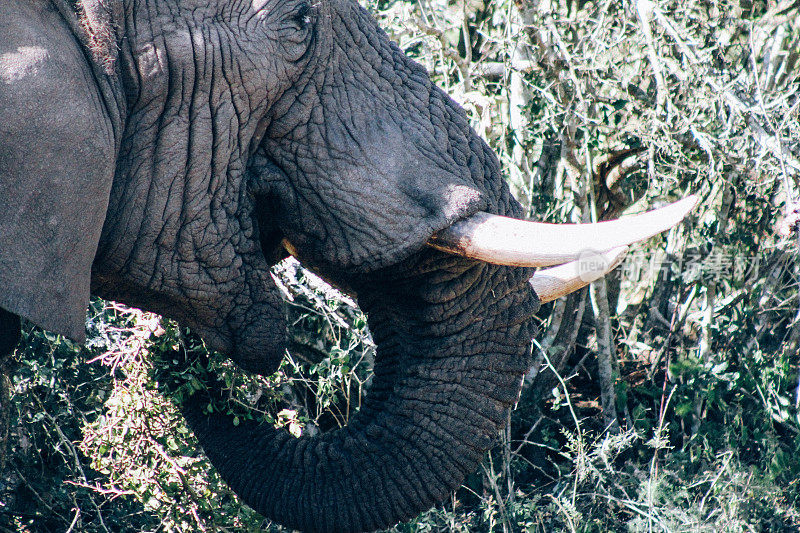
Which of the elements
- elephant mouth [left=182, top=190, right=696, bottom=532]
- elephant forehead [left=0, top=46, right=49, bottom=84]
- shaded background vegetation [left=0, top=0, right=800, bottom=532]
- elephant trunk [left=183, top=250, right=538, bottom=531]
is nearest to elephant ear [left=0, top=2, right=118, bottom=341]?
elephant forehead [left=0, top=46, right=49, bottom=84]

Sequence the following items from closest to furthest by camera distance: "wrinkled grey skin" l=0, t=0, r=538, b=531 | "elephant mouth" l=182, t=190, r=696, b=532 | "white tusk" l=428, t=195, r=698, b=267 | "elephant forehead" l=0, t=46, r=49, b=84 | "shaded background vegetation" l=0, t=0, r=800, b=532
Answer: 1. "elephant forehead" l=0, t=46, r=49, b=84
2. "wrinkled grey skin" l=0, t=0, r=538, b=531
3. "white tusk" l=428, t=195, r=698, b=267
4. "elephant mouth" l=182, t=190, r=696, b=532
5. "shaded background vegetation" l=0, t=0, r=800, b=532

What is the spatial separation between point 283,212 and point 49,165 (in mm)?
657

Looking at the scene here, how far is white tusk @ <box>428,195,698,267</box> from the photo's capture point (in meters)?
2.19

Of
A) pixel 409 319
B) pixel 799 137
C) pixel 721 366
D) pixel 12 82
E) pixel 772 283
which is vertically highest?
pixel 12 82

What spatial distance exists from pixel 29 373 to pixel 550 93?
2.67 m

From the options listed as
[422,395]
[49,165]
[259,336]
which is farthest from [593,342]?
[49,165]

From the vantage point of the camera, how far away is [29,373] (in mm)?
4090

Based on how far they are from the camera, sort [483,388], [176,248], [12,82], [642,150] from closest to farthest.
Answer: [12,82] → [176,248] → [483,388] → [642,150]

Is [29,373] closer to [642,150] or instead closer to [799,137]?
[642,150]

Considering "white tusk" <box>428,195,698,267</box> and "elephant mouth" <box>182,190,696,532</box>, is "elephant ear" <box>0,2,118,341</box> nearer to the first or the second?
"elephant mouth" <box>182,190,696,532</box>

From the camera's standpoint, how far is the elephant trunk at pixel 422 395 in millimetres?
2570

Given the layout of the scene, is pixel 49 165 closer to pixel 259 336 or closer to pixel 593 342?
pixel 259 336

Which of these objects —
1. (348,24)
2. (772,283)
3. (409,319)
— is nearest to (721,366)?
(772,283)

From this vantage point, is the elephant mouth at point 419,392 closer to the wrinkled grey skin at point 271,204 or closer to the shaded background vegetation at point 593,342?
the wrinkled grey skin at point 271,204
